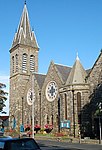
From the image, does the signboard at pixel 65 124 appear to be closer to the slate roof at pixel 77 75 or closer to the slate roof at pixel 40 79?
the slate roof at pixel 77 75

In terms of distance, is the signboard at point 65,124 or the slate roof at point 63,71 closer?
the signboard at point 65,124

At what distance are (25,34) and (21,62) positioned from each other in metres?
7.10

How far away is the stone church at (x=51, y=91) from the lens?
39750mm

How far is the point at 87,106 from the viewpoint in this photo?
39.9 m

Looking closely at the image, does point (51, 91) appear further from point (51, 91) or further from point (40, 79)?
point (40, 79)

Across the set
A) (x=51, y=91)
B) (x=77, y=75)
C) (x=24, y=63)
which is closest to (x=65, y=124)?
(x=77, y=75)

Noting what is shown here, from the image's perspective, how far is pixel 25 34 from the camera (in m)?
61.1

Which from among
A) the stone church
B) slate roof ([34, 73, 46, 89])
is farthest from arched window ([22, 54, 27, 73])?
slate roof ([34, 73, 46, 89])

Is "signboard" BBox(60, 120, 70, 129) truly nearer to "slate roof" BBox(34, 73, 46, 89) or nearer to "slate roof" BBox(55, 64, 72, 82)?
"slate roof" BBox(55, 64, 72, 82)

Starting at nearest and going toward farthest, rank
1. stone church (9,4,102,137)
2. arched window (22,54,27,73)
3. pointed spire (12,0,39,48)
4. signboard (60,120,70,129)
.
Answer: stone church (9,4,102,137) → signboard (60,120,70,129) → arched window (22,54,27,73) → pointed spire (12,0,39,48)

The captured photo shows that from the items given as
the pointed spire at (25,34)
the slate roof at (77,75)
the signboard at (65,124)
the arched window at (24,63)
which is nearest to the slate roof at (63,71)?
the slate roof at (77,75)

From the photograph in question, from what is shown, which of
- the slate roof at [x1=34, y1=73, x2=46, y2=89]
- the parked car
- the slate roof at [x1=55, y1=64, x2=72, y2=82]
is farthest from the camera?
the slate roof at [x1=34, y1=73, x2=46, y2=89]

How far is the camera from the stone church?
3975 centimetres

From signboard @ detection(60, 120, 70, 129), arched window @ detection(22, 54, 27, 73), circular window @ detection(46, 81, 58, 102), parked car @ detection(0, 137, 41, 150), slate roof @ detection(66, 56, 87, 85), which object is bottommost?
signboard @ detection(60, 120, 70, 129)
